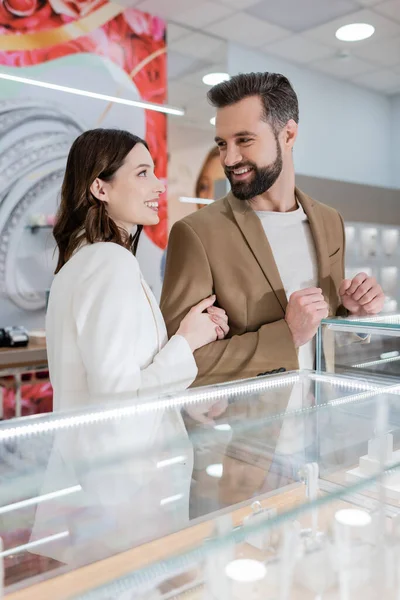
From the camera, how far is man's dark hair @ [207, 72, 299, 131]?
64.6 inches

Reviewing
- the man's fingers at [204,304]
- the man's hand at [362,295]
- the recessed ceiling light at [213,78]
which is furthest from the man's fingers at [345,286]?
the recessed ceiling light at [213,78]

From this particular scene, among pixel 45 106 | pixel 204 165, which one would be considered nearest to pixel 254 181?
pixel 45 106

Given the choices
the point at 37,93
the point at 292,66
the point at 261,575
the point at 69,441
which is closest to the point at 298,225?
the point at 69,441

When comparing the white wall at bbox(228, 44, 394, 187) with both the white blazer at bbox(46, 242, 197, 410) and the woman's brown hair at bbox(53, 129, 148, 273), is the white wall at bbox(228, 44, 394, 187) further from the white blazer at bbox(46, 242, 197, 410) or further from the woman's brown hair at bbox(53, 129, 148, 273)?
the white blazer at bbox(46, 242, 197, 410)

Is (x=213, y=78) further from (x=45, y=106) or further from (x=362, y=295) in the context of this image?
(x=362, y=295)

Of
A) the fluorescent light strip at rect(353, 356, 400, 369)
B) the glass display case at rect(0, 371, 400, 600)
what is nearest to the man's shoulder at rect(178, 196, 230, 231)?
the fluorescent light strip at rect(353, 356, 400, 369)

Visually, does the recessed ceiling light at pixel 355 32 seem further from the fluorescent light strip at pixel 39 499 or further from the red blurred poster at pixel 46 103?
the fluorescent light strip at pixel 39 499

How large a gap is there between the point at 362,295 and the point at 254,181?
44 centimetres

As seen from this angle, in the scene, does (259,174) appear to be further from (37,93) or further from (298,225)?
(37,93)

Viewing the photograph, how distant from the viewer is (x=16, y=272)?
3750 millimetres

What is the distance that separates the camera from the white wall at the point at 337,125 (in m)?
5.24

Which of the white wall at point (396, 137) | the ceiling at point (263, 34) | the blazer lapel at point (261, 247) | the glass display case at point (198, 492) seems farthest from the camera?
the white wall at point (396, 137)

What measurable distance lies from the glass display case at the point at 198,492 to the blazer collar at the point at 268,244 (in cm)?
57

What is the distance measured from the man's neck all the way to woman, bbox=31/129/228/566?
386mm
